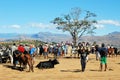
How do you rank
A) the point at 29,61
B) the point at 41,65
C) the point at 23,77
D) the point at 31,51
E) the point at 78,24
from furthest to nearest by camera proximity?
1. the point at 78,24
2. the point at 31,51
3. the point at 41,65
4. the point at 29,61
5. the point at 23,77

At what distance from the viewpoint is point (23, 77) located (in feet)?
72.1

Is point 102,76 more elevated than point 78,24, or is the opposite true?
point 78,24

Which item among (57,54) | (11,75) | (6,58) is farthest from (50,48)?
(11,75)

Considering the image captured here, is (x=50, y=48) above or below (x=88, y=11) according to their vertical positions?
below

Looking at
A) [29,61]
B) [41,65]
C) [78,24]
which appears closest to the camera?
[29,61]

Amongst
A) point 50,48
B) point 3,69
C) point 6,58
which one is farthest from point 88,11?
point 3,69

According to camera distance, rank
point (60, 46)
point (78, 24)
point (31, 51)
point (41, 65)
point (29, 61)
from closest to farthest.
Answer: point (29, 61) < point (41, 65) < point (31, 51) < point (60, 46) < point (78, 24)

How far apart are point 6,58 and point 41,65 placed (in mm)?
4719

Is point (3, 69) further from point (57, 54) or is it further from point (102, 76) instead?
point (57, 54)

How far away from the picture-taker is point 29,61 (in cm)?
2475

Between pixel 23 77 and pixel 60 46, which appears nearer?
pixel 23 77

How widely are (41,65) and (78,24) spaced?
138ft

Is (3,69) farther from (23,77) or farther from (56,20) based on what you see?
(56,20)

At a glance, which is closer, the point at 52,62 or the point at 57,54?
the point at 52,62
